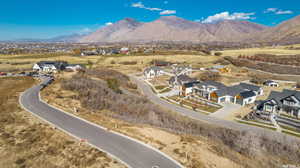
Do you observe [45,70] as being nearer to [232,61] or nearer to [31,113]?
[31,113]

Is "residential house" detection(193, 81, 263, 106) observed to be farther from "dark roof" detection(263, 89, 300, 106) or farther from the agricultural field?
the agricultural field

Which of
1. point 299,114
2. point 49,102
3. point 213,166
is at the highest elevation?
point 49,102

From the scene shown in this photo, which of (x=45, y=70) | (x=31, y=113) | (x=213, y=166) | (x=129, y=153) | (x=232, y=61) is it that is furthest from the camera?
(x=232, y=61)

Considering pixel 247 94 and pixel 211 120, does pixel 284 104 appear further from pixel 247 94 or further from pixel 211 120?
pixel 211 120

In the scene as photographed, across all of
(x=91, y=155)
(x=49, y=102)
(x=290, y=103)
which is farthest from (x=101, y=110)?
(x=290, y=103)

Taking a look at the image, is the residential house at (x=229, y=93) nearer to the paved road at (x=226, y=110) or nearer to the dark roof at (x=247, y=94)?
the dark roof at (x=247, y=94)

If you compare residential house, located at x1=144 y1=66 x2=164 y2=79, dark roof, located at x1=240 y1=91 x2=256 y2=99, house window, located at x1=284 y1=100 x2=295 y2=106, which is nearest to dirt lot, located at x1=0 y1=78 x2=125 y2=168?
dark roof, located at x1=240 y1=91 x2=256 y2=99

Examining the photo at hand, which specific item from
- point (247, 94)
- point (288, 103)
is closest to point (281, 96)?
point (288, 103)
